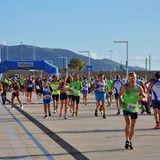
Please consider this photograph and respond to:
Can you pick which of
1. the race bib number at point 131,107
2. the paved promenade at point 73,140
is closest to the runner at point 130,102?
the race bib number at point 131,107

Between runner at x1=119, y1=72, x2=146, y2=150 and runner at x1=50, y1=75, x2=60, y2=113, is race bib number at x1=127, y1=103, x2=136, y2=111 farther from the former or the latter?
runner at x1=50, y1=75, x2=60, y2=113

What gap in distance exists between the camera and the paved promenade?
10797 millimetres

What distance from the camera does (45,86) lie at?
68.8ft

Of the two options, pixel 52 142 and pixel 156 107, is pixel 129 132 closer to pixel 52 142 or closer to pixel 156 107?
pixel 52 142

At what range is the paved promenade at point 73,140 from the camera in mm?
10797

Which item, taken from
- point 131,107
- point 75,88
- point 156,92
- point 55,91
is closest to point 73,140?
point 131,107

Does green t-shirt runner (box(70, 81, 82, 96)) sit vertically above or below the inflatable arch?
below

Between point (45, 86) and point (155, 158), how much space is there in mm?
11056

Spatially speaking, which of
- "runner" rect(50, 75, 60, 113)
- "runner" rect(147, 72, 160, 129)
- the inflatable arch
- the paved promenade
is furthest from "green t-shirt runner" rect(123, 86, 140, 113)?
the inflatable arch

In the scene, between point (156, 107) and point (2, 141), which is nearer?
point (2, 141)

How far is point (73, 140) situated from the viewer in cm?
1327

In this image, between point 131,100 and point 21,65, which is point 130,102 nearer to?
point 131,100

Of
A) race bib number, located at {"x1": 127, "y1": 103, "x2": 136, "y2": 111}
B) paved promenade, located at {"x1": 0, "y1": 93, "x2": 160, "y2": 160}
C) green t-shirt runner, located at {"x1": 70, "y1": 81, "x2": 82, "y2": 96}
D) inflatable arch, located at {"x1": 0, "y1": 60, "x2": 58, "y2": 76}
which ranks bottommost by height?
paved promenade, located at {"x1": 0, "y1": 93, "x2": 160, "y2": 160}

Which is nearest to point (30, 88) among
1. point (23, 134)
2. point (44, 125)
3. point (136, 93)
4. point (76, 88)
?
point (76, 88)
